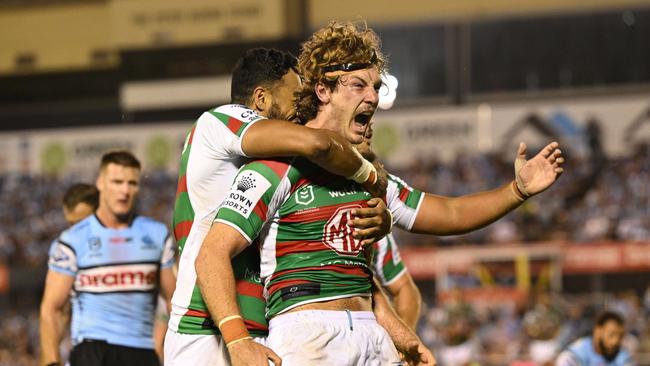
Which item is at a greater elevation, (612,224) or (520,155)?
(520,155)

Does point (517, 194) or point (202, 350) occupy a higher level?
point (517, 194)

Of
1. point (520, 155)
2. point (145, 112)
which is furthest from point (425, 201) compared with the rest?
point (145, 112)

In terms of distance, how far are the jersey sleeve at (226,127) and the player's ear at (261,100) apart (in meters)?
0.24

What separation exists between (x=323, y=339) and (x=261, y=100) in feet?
3.97

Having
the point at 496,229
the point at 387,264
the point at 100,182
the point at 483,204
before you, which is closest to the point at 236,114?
the point at 483,204

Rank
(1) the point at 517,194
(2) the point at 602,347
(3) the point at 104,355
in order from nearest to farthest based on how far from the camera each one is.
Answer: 1. (1) the point at 517,194
2. (3) the point at 104,355
3. (2) the point at 602,347

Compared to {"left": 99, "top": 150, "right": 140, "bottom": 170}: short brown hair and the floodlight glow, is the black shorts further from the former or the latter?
the floodlight glow

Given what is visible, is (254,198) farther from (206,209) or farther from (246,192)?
(206,209)

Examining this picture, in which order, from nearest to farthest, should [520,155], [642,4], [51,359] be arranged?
1. [520,155]
2. [51,359]
3. [642,4]

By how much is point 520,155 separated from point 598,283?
1922cm

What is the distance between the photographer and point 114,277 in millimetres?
7016

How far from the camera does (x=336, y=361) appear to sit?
12.9ft

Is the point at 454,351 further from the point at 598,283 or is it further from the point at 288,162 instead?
the point at 288,162

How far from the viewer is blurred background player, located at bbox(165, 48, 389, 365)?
13.6 ft
